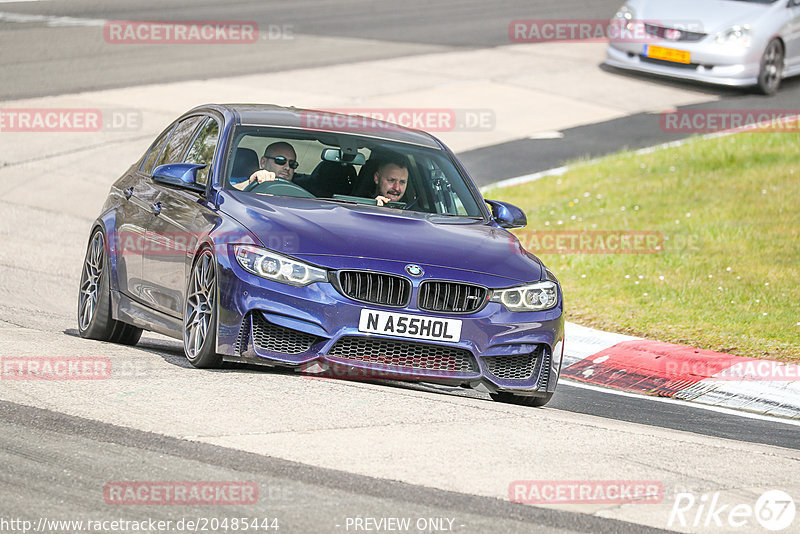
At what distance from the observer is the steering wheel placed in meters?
8.42

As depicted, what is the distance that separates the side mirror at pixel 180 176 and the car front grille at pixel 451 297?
170 cm

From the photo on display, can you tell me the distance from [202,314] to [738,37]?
1567 centimetres

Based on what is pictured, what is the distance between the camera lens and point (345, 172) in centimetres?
883

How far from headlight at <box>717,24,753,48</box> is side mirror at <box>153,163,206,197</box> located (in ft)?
48.1

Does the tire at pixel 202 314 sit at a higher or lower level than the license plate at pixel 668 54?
higher

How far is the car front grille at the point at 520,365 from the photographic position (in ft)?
25.4

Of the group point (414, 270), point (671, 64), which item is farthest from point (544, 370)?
point (671, 64)

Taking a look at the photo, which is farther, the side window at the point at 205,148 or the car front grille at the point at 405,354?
the side window at the point at 205,148

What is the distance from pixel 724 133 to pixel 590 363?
1000cm

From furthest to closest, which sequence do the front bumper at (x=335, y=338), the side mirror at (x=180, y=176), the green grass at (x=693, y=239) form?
the green grass at (x=693, y=239), the side mirror at (x=180, y=176), the front bumper at (x=335, y=338)

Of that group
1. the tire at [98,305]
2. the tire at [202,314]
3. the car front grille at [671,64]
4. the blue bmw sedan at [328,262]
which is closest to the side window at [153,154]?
the blue bmw sedan at [328,262]

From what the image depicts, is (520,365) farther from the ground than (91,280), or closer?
farther from the ground

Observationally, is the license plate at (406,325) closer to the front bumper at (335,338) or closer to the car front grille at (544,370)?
the front bumper at (335,338)

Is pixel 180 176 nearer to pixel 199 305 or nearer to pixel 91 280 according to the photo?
pixel 199 305
